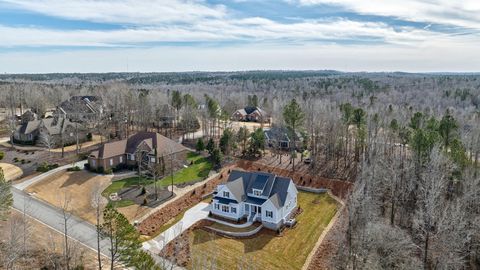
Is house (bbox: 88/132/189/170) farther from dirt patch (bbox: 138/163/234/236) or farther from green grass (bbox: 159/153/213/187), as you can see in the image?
dirt patch (bbox: 138/163/234/236)

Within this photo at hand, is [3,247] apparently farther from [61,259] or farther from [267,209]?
[267,209]

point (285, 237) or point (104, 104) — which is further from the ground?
point (104, 104)

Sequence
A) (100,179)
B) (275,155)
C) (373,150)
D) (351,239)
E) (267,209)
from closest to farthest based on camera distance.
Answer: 1. (351,239)
2. (267,209)
3. (100,179)
4. (373,150)
5. (275,155)

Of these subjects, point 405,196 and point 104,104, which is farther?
point 104,104

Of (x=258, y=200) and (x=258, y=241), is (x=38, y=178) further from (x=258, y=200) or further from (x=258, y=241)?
(x=258, y=241)

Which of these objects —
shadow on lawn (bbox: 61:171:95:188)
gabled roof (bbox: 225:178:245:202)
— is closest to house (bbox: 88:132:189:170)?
shadow on lawn (bbox: 61:171:95:188)

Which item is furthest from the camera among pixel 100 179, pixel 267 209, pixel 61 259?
pixel 100 179

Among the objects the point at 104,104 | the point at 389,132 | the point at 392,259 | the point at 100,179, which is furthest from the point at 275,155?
the point at 104,104
